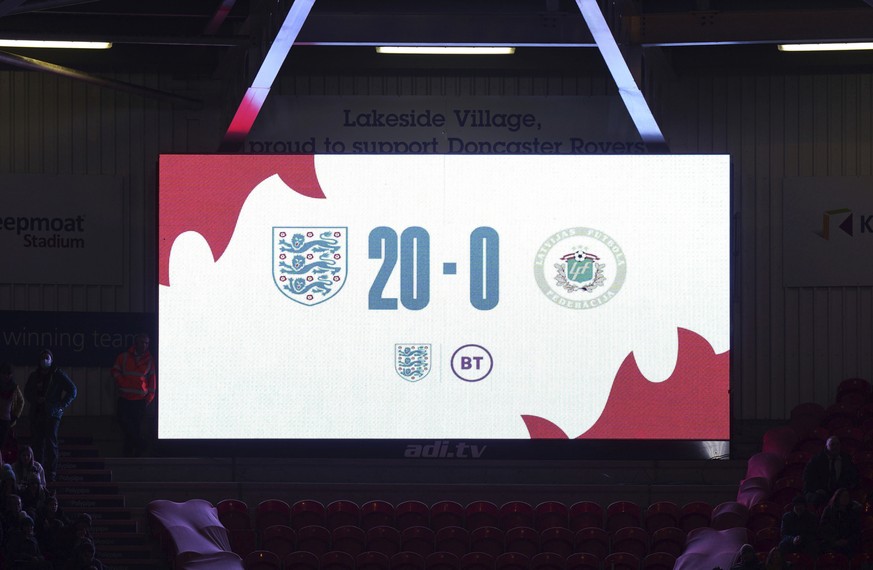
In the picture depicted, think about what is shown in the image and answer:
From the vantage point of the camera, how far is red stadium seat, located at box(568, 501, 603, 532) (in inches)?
553

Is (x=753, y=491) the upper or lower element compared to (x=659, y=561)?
upper

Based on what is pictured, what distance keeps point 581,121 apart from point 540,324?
2.73 metres

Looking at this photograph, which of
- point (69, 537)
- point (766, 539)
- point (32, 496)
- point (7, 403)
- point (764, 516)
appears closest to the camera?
point (69, 537)

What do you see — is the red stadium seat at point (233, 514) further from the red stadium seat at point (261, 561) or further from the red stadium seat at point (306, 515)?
the red stadium seat at point (261, 561)

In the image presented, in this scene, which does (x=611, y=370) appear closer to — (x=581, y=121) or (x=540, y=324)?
(x=540, y=324)

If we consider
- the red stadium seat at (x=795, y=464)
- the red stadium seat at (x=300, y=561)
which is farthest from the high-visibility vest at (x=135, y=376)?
the red stadium seat at (x=795, y=464)

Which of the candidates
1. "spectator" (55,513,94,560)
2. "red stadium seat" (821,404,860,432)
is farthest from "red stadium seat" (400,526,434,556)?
"red stadium seat" (821,404,860,432)

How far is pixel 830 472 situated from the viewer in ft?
42.4

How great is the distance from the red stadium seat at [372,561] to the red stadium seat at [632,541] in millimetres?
2266

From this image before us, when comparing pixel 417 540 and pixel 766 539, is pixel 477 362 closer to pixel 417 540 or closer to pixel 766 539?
pixel 417 540

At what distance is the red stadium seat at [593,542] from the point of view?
1355 centimetres

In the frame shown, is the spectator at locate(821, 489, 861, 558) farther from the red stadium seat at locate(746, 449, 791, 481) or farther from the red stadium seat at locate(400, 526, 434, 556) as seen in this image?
the red stadium seat at locate(400, 526, 434, 556)

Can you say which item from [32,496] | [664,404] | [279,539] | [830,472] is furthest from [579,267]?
[32,496]

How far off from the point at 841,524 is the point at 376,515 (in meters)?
4.53
